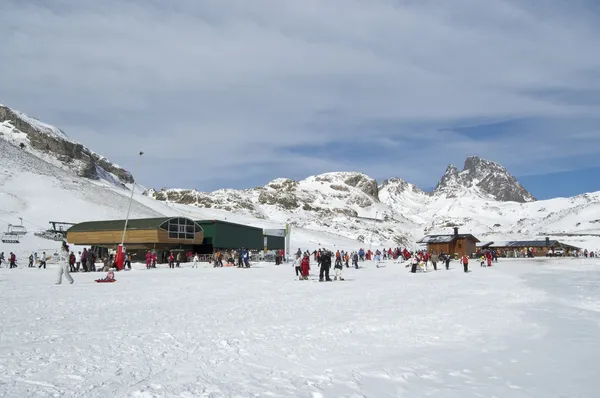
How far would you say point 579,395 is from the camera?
5.87 m

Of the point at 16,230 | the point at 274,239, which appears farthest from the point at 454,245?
the point at 16,230

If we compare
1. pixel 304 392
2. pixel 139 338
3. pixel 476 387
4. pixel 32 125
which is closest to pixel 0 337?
pixel 139 338

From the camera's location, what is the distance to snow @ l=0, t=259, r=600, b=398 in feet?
19.0

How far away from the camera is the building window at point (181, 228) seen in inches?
1872

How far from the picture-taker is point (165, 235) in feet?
154

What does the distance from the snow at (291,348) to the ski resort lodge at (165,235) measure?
33416 millimetres

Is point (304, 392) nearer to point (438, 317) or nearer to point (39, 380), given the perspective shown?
point (39, 380)

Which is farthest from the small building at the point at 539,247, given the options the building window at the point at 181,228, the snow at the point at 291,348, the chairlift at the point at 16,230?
the snow at the point at 291,348

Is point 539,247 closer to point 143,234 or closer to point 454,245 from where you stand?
point 454,245

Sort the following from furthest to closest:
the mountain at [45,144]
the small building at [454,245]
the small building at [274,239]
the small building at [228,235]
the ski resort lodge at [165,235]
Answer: the mountain at [45,144] < the small building at [454,245] < the small building at [274,239] < the small building at [228,235] < the ski resort lodge at [165,235]

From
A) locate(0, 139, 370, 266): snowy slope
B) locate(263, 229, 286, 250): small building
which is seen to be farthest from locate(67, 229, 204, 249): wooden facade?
locate(263, 229, 286, 250): small building

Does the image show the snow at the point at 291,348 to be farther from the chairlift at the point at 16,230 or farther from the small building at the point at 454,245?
the small building at the point at 454,245

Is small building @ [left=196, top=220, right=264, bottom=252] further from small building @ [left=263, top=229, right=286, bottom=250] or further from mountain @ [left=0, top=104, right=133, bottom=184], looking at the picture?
mountain @ [left=0, top=104, right=133, bottom=184]

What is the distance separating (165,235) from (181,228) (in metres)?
2.56
